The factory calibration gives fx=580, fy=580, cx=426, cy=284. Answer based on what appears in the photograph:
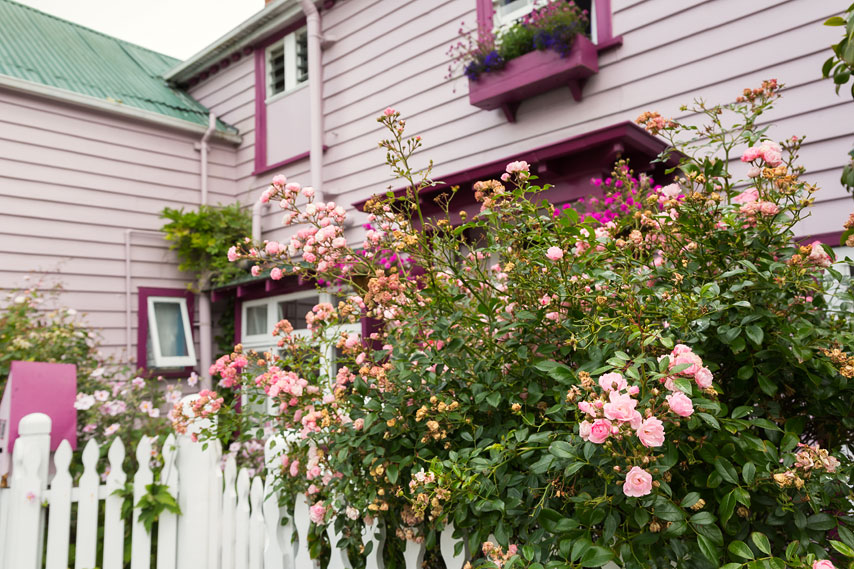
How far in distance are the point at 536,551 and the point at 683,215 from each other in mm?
929

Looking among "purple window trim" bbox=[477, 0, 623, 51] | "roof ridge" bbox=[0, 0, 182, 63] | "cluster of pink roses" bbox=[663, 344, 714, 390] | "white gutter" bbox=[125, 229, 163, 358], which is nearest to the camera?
"cluster of pink roses" bbox=[663, 344, 714, 390]

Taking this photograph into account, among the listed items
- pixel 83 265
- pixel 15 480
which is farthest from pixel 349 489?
pixel 83 265

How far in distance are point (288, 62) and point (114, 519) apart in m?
5.59

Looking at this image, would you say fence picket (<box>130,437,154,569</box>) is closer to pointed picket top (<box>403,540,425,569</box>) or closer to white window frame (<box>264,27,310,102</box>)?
pointed picket top (<box>403,540,425,569</box>)

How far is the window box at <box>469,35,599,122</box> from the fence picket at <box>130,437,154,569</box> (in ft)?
11.3

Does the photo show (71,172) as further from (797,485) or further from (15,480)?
(797,485)

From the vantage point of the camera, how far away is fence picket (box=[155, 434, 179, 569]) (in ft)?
7.90

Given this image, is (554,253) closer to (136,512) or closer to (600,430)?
(600,430)

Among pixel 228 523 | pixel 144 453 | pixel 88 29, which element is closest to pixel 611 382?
pixel 228 523

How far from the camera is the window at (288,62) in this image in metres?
6.71

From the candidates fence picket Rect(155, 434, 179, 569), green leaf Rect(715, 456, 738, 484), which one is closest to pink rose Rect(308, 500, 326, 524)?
fence picket Rect(155, 434, 179, 569)

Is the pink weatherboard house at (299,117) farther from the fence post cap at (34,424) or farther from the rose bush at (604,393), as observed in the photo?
the fence post cap at (34,424)

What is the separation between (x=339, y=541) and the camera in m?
1.91

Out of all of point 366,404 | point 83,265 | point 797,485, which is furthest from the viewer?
point 83,265
